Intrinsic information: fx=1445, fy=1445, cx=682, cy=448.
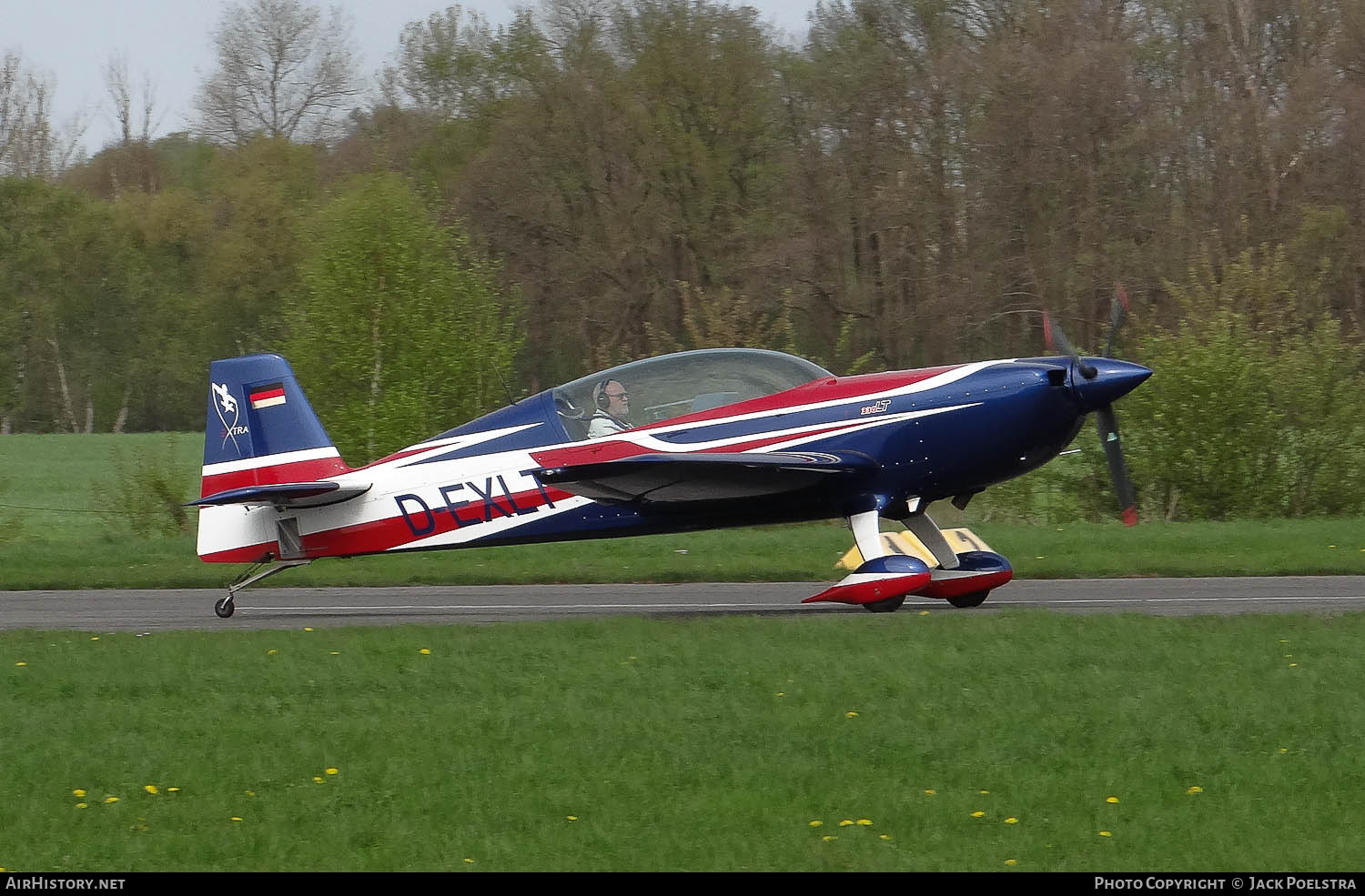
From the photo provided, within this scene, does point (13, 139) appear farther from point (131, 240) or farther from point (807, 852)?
point (807, 852)

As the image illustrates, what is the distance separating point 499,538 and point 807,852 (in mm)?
7410

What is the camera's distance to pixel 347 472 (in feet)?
42.9

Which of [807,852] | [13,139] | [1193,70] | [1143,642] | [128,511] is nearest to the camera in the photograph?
[807,852]

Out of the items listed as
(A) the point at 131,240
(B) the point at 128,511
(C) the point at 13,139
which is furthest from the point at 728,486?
(C) the point at 13,139

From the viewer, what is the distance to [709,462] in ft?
36.6

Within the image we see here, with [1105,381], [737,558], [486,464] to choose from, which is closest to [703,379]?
[486,464]

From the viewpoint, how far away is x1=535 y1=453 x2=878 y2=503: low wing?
1117 cm

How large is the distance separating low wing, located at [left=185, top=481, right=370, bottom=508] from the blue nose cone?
607cm

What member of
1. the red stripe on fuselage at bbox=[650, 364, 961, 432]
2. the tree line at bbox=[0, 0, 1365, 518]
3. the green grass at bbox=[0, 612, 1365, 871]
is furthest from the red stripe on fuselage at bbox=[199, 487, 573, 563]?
the tree line at bbox=[0, 0, 1365, 518]

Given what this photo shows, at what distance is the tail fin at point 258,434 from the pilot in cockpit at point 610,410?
263 cm

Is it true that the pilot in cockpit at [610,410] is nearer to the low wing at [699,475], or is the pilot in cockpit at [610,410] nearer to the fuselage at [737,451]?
the fuselage at [737,451]

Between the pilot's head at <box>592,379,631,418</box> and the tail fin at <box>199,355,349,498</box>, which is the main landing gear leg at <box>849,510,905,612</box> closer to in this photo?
the pilot's head at <box>592,379,631,418</box>

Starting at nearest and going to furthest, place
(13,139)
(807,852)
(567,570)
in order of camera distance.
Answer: (807,852), (567,570), (13,139)

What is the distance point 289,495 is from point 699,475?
356 cm
